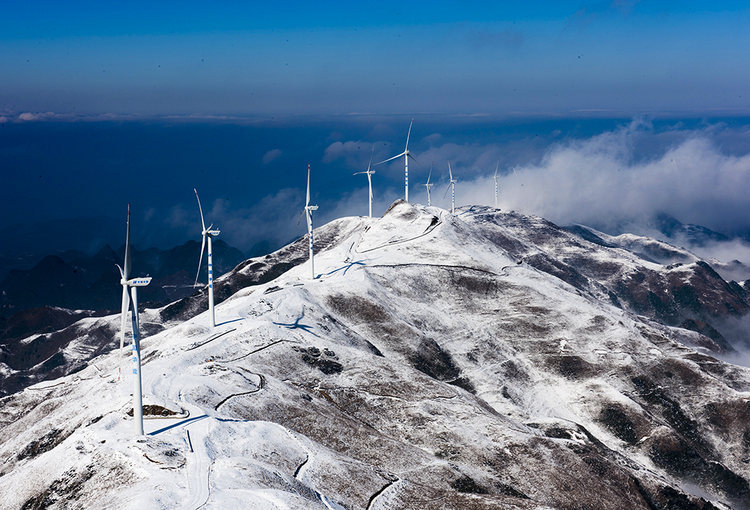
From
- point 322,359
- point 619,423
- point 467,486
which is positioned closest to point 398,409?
point 322,359

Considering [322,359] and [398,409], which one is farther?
[322,359]

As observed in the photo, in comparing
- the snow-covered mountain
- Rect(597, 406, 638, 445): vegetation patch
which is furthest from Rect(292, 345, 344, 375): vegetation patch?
Rect(597, 406, 638, 445): vegetation patch

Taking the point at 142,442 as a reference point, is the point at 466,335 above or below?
below

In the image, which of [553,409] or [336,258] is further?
[336,258]

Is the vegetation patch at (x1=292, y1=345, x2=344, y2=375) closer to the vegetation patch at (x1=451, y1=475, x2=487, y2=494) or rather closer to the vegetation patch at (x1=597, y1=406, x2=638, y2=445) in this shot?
the vegetation patch at (x1=451, y1=475, x2=487, y2=494)

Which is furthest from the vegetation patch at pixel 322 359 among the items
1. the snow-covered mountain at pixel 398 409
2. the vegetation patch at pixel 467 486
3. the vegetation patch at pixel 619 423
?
the vegetation patch at pixel 619 423

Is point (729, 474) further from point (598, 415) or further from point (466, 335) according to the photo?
point (466, 335)

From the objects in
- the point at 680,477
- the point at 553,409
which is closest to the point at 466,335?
the point at 553,409

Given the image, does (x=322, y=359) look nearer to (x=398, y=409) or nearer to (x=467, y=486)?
(x=398, y=409)

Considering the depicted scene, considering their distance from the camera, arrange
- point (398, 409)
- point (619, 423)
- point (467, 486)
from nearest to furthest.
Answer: point (467, 486)
point (398, 409)
point (619, 423)

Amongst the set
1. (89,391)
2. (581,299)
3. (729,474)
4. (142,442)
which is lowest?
(729,474)
